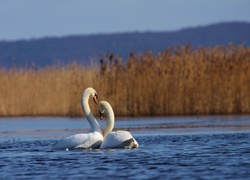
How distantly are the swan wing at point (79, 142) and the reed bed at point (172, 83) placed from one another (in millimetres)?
9738

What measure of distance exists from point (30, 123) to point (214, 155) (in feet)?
37.7

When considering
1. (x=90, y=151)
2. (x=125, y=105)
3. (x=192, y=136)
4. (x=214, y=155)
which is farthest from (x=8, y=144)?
(x=125, y=105)

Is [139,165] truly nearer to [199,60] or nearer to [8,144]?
[8,144]

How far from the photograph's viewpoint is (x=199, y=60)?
1072 inches

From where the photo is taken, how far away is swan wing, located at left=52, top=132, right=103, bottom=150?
645 inches

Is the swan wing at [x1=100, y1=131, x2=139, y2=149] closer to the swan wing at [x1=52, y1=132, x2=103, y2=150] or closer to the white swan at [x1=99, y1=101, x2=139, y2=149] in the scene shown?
the white swan at [x1=99, y1=101, x2=139, y2=149]

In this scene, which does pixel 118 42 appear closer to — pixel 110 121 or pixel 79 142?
pixel 110 121

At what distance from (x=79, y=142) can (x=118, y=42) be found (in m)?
108

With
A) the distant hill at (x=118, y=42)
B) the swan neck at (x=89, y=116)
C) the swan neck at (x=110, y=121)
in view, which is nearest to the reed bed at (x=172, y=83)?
the swan neck at (x=89, y=116)

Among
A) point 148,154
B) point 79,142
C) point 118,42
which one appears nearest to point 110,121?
point 79,142

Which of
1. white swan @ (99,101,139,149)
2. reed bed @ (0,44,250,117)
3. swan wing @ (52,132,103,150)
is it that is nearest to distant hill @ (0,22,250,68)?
reed bed @ (0,44,250,117)

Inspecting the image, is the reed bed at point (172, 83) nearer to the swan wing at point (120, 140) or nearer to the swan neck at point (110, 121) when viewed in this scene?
the swan neck at point (110, 121)

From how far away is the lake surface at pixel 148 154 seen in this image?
1273 centimetres

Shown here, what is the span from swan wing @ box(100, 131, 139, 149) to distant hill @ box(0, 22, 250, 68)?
98325 mm
